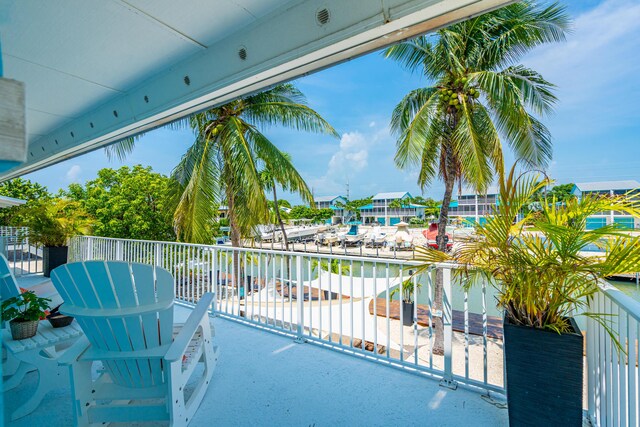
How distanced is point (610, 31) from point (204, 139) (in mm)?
14483

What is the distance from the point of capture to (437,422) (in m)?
2.12

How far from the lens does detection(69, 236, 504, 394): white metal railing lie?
107 inches

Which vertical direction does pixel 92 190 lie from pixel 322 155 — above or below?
below

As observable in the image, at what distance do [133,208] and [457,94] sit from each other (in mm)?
14663

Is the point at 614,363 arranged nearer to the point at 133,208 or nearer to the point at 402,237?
the point at 133,208

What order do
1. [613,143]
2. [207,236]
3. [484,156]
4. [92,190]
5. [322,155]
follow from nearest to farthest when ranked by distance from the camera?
[484,156] → [207,236] → [92,190] → [613,143] → [322,155]

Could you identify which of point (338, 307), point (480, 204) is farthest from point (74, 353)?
point (338, 307)

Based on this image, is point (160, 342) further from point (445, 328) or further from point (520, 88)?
point (520, 88)

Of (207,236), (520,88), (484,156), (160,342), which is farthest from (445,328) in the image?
(520,88)

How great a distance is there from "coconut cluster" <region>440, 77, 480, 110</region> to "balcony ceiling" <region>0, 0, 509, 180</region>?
6956mm

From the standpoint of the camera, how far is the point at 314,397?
2.42 meters

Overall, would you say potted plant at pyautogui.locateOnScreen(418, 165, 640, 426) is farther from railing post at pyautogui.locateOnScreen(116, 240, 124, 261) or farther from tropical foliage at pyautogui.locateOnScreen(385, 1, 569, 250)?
railing post at pyautogui.locateOnScreen(116, 240, 124, 261)

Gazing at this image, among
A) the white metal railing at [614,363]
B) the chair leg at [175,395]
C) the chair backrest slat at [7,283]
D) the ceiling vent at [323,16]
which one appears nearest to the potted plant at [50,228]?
the chair backrest slat at [7,283]

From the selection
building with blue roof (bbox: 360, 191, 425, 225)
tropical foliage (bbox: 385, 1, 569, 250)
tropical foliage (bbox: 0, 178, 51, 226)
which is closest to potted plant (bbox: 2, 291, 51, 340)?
tropical foliage (bbox: 385, 1, 569, 250)
